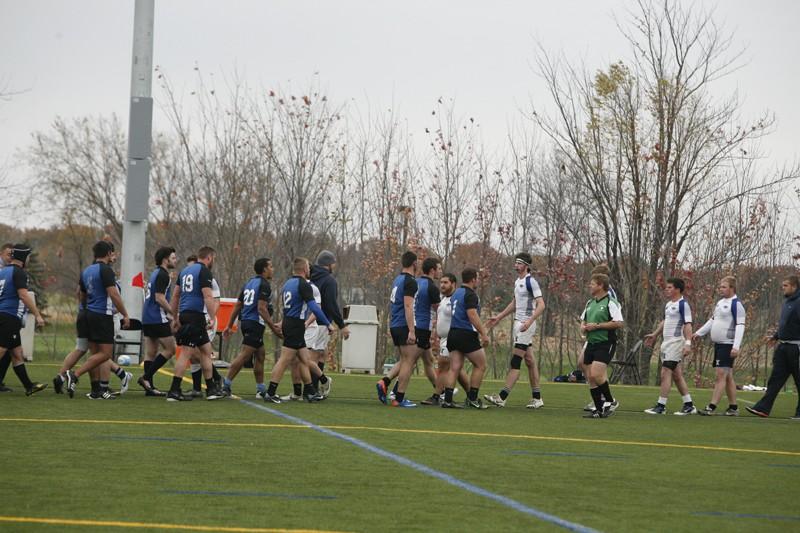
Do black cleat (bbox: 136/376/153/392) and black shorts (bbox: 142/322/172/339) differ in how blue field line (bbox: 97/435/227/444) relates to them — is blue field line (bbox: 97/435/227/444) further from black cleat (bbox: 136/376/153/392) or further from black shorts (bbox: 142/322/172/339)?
black shorts (bbox: 142/322/172/339)

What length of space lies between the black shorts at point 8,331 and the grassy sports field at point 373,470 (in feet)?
2.35

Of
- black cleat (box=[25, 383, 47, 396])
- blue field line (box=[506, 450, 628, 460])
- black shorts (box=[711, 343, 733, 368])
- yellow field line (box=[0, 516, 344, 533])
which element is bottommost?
yellow field line (box=[0, 516, 344, 533])

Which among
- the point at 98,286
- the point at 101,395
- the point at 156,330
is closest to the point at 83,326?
the point at 98,286

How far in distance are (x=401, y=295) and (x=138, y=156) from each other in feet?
33.9

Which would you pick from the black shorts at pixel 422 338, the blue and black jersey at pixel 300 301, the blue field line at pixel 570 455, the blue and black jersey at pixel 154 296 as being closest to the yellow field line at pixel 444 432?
the blue field line at pixel 570 455

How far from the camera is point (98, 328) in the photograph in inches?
599

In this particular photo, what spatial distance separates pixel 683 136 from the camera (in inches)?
1268

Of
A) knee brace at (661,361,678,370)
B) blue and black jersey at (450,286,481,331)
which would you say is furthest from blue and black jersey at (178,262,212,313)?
knee brace at (661,361,678,370)

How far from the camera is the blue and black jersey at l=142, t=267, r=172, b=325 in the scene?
52.7 feet

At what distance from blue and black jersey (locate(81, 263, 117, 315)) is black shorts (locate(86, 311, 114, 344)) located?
0.07 meters

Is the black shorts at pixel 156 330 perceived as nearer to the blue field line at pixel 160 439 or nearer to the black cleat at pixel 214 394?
the black cleat at pixel 214 394

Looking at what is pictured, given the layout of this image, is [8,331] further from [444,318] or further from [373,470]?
[373,470]

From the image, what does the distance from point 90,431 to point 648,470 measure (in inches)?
217

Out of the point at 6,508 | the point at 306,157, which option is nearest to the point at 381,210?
the point at 306,157
